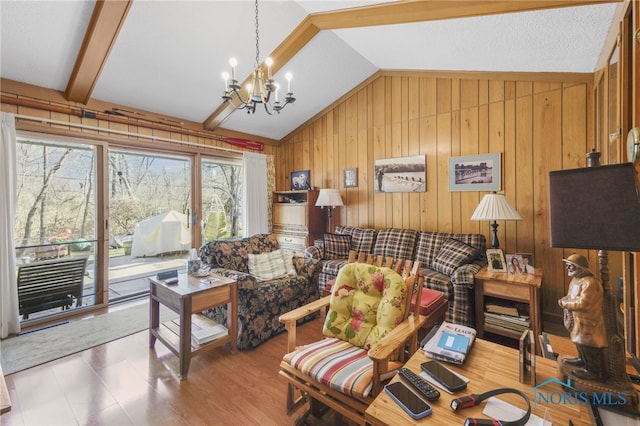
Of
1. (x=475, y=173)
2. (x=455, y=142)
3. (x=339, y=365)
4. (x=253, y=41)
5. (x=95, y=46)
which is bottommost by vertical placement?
(x=339, y=365)

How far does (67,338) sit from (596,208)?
3.91 meters

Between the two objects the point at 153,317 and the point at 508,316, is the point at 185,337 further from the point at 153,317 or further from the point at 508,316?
the point at 508,316

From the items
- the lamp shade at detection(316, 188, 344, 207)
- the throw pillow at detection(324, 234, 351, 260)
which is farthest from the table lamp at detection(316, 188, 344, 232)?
the throw pillow at detection(324, 234, 351, 260)

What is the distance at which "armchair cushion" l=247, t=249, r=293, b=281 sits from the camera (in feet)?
9.59

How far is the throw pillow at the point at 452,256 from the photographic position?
2.90 m

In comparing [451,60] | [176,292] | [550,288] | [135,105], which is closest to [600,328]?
[176,292]

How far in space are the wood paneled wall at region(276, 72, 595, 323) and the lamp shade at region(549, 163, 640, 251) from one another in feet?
8.50

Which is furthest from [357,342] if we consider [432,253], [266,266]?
[432,253]

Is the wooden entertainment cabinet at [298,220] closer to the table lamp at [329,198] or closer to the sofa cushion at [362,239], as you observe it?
the table lamp at [329,198]

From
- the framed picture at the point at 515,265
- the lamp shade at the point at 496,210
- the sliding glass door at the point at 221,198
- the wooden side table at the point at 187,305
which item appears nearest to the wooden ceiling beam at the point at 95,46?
the sliding glass door at the point at 221,198

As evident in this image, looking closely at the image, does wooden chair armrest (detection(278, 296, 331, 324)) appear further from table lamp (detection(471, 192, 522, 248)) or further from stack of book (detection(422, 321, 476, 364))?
table lamp (detection(471, 192, 522, 248))

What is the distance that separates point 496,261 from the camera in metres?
2.79

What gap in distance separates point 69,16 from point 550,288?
5.16 metres

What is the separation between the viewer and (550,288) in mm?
2982
